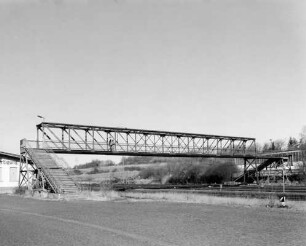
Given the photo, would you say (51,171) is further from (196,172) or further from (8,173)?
(196,172)

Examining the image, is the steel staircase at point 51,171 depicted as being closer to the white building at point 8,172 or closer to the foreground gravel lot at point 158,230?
the foreground gravel lot at point 158,230

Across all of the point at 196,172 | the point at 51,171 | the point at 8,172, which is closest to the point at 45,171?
the point at 51,171

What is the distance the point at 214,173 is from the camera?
84.9 meters

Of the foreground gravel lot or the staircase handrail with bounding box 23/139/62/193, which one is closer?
the foreground gravel lot

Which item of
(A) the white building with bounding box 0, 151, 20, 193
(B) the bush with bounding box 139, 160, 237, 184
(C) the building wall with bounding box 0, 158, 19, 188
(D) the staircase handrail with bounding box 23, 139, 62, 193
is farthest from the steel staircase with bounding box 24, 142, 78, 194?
(B) the bush with bounding box 139, 160, 237, 184

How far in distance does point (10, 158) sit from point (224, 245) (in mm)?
52885

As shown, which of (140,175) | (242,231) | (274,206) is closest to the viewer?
(242,231)

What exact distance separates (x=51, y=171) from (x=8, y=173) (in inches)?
977

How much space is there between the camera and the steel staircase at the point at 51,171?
36344 millimetres

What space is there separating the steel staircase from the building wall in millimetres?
19269

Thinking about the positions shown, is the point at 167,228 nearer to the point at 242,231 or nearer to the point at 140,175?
the point at 242,231

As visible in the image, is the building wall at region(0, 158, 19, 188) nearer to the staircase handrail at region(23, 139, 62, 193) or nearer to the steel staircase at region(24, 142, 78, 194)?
the staircase handrail at region(23, 139, 62, 193)

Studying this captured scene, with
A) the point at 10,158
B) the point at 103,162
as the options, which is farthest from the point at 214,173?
the point at 103,162

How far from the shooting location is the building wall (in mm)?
60250
